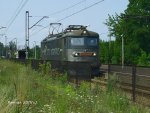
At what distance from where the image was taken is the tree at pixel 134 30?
65.9 metres

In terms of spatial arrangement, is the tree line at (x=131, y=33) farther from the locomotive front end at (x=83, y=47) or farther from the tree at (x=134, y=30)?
the locomotive front end at (x=83, y=47)

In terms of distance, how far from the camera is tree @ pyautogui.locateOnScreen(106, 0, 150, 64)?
6588 centimetres

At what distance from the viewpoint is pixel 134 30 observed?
66.4m

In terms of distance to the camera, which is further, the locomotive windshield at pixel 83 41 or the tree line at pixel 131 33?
the tree line at pixel 131 33

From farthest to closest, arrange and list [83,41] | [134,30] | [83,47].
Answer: [134,30] → [83,41] → [83,47]

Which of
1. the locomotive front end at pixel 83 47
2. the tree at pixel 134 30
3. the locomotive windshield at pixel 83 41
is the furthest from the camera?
the tree at pixel 134 30

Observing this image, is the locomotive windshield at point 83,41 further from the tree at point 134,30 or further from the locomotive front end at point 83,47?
→ the tree at point 134,30

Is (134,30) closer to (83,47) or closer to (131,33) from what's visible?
(131,33)

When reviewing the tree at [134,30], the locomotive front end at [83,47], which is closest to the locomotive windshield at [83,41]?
the locomotive front end at [83,47]

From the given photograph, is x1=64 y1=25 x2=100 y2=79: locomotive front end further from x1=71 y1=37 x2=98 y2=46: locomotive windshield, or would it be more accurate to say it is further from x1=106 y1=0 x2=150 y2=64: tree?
x1=106 y1=0 x2=150 y2=64: tree

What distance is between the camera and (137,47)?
215 feet

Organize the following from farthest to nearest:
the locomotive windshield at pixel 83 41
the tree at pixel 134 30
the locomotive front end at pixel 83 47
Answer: the tree at pixel 134 30
the locomotive windshield at pixel 83 41
the locomotive front end at pixel 83 47

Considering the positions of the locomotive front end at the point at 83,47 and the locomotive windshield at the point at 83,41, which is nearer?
the locomotive front end at the point at 83,47

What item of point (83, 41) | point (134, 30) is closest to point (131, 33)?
point (134, 30)
